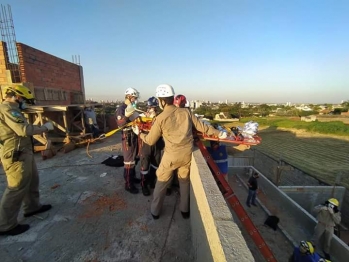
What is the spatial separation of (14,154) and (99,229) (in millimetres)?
1463

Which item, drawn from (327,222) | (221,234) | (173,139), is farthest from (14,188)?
(327,222)

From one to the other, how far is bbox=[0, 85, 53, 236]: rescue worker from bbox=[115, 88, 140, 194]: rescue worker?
1193mm

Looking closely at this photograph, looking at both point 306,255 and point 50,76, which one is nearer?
point 306,255

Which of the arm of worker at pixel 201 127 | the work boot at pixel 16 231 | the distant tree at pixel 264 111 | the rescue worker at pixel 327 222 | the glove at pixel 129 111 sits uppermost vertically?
the glove at pixel 129 111

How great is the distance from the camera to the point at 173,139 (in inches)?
98.5

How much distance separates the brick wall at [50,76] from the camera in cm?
708

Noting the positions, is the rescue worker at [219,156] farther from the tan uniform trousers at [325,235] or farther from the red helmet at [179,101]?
the tan uniform trousers at [325,235]

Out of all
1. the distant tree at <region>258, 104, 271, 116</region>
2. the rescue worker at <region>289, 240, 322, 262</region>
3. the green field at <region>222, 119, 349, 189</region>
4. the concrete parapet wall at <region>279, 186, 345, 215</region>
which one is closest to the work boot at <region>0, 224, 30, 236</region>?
the rescue worker at <region>289, 240, 322, 262</region>

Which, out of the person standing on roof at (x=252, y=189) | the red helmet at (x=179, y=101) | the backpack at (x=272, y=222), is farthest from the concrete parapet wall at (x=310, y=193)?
the red helmet at (x=179, y=101)

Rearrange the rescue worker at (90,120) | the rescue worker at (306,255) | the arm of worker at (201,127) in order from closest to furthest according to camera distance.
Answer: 1. the arm of worker at (201,127)
2. the rescue worker at (306,255)
3. the rescue worker at (90,120)

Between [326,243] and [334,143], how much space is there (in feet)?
59.9

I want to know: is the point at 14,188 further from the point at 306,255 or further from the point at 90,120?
the point at 90,120

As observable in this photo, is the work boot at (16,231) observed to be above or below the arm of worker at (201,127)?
below

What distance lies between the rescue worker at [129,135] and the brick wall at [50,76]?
5522 mm
